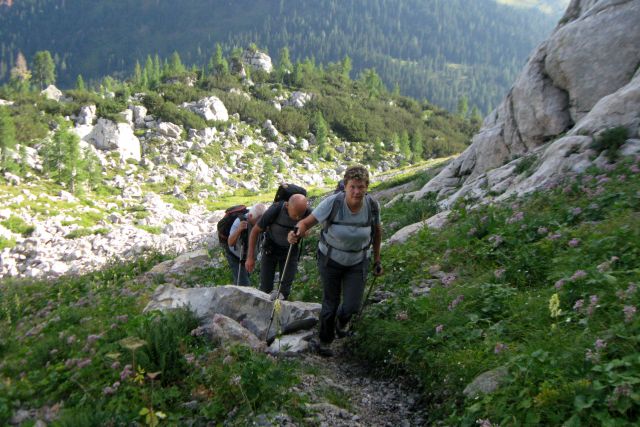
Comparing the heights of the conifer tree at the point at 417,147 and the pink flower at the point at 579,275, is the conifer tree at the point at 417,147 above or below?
below

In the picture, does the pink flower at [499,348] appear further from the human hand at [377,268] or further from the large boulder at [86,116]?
the large boulder at [86,116]

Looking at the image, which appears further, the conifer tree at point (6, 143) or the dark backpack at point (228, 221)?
the conifer tree at point (6, 143)

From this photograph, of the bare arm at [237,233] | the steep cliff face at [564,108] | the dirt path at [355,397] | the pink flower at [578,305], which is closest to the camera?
the dirt path at [355,397]

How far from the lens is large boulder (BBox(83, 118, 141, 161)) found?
186 ft

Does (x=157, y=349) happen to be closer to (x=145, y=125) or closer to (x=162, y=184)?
(x=162, y=184)

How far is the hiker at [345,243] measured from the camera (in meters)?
5.57

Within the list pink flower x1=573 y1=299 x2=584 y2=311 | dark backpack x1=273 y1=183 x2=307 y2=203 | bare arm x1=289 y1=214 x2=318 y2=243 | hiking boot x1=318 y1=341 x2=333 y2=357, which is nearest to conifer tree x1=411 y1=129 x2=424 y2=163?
dark backpack x1=273 y1=183 x2=307 y2=203

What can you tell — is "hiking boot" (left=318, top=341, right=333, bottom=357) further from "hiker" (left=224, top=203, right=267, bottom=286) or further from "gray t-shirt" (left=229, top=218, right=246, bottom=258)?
"gray t-shirt" (left=229, top=218, right=246, bottom=258)

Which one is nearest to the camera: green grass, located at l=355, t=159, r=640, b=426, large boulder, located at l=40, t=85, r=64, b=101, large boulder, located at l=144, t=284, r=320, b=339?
green grass, located at l=355, t=159, r=640, b=426

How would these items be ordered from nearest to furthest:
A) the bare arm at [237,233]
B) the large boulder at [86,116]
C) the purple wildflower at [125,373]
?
the purple wildflower at [125,373] → the bare arm at [237,233] → the large boulder at [86,116]

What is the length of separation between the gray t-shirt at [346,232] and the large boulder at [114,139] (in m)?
56.2

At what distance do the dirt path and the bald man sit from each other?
1680 millimetres

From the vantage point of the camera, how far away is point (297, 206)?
6766mm

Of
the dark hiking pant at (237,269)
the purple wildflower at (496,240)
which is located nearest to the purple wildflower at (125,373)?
the dark hiking pant at (237,269)
